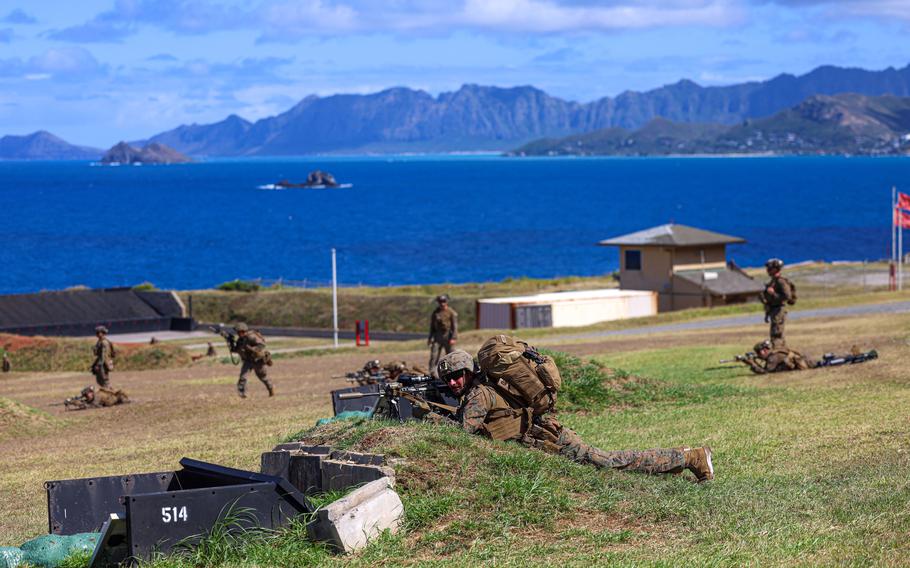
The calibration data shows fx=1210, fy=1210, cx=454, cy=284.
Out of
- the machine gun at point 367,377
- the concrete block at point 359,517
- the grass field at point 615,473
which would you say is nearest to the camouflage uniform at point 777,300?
the grass field at point 615,473

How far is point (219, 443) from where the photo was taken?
61.2 ft

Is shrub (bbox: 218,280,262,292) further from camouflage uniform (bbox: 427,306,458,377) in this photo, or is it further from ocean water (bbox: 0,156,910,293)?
camouflage uniform (bbox: 427,306,458,377)

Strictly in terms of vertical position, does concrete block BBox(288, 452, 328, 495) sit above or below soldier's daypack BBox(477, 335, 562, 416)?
below

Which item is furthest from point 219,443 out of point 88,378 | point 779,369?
point 88,378

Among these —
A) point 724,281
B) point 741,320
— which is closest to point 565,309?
point 741,320

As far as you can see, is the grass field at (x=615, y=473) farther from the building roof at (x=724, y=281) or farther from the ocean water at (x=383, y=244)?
the ocean water at (x=383, y=244)

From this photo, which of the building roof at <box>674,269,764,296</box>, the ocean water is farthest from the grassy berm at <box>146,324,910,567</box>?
the ocean water

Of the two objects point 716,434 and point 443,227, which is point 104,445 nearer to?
point 716,434

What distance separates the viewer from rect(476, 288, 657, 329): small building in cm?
4775

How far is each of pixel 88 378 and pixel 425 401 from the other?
87.2 feet

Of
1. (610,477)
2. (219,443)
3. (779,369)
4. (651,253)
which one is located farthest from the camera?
(651,253)

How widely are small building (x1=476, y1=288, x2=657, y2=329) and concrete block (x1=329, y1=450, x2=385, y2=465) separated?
36.9 meters

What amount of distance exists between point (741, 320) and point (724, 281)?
10.6m

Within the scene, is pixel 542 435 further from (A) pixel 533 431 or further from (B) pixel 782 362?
(B) pixel 782 362
